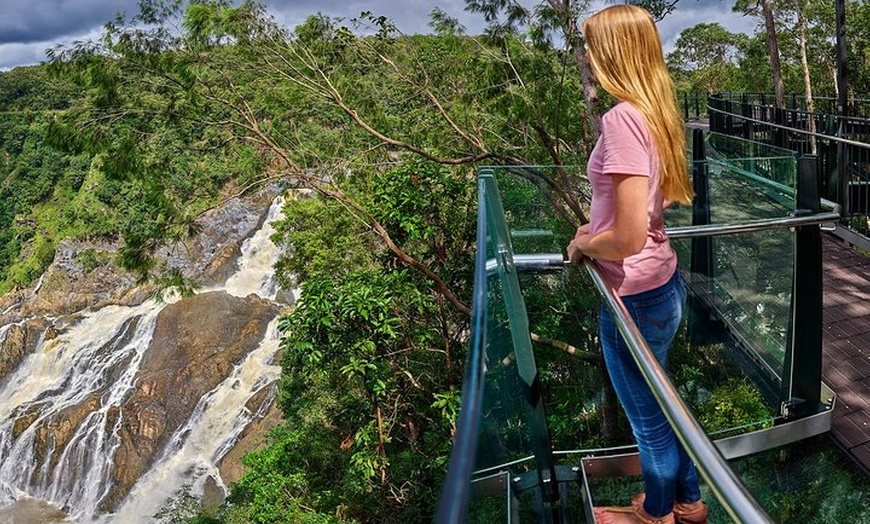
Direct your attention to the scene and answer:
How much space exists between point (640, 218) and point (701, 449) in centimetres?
67

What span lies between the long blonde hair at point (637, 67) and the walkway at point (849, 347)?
1.96m

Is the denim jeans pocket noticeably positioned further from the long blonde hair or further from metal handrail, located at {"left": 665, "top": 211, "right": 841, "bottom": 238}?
metal handrail, located at {"left": 665, "top": 211, "right": 841, "bottom": 238}

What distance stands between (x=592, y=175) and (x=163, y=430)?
19797mm

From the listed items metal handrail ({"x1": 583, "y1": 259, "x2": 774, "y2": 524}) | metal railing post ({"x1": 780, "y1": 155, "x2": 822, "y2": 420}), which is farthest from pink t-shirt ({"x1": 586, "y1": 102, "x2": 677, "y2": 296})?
metal railing post ({"x1": 780, "y1": 155, "x2": 822, "y2": 420})


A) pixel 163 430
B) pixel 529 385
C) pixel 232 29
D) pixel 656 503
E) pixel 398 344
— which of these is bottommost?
pixel 163 430

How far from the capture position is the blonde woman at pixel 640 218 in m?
1.44

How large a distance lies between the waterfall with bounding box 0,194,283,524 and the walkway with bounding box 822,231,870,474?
1591 cm

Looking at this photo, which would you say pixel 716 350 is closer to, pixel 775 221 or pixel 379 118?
pixel 775 221

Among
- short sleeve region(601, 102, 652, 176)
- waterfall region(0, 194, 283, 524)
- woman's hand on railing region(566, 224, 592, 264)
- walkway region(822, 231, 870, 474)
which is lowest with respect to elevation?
waterfall region(0, 194, 283, 524)

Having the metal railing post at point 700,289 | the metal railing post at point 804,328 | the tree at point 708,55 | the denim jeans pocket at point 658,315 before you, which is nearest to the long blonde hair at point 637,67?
the denim jeans pocket at point 658,315

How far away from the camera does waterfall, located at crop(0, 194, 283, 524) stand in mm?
17953

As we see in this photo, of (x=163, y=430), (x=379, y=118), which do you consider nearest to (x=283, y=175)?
(x=379, y=118)

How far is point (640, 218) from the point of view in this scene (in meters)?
1.42

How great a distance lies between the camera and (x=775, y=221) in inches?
94.3
